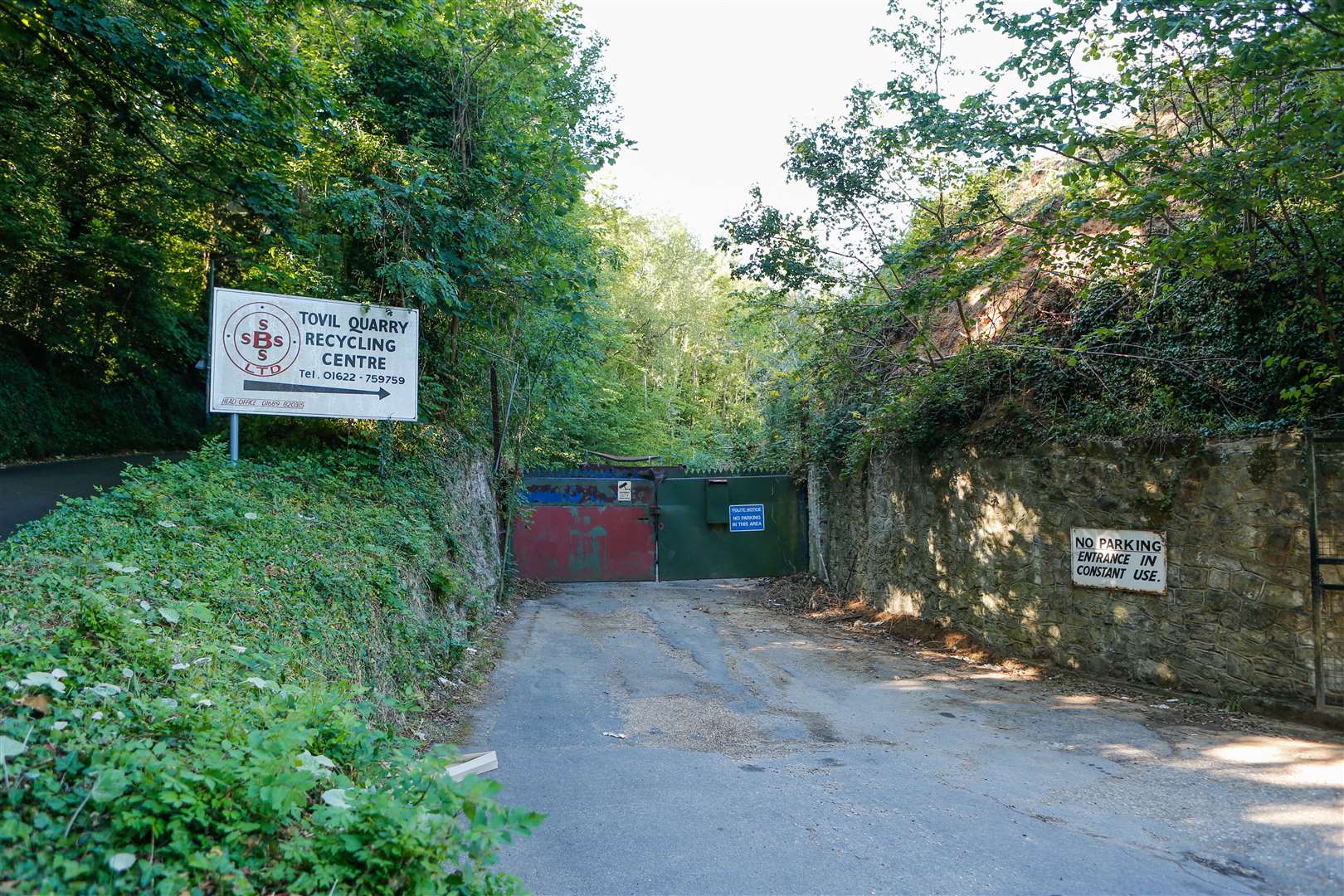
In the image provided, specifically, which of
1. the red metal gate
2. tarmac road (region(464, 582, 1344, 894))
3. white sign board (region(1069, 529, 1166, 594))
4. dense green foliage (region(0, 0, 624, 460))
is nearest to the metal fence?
tarmac road (region(464, 582, 1344, 894))

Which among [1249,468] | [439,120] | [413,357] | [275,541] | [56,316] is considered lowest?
[275,541]

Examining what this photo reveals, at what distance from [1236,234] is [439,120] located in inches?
396

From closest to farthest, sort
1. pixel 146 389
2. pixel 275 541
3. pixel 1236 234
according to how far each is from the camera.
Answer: pixel 275 541
pixel 1236 234
pixel 146 389

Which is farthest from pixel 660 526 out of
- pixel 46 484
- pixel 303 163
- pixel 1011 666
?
pixel 46 484

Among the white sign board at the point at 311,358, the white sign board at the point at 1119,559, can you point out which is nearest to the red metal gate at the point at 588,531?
the white sign board at the point at 311,358

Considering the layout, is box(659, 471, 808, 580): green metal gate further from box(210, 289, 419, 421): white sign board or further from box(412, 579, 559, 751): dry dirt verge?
box(210, 289, 419, 421): white sign board

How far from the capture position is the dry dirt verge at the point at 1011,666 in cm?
686

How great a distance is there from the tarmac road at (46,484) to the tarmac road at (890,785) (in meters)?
5.35

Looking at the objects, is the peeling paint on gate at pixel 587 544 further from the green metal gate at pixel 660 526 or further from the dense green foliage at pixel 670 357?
the dense green foliage at pixel 670 357

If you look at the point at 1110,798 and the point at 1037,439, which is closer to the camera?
the point at 1110,798

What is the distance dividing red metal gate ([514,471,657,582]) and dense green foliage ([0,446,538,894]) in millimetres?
10718

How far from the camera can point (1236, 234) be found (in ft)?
23.7

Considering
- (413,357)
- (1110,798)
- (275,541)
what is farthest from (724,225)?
(1110,798)

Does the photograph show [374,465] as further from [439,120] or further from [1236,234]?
[1236,234]
